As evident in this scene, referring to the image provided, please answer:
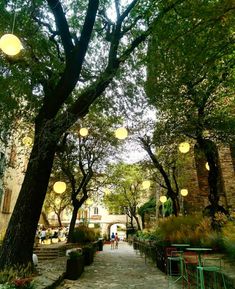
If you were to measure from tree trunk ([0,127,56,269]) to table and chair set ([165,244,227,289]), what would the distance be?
3735 millimetres

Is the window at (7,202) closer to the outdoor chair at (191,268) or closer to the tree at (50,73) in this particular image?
the tree at (50,73)

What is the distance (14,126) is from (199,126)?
6671 millimetres

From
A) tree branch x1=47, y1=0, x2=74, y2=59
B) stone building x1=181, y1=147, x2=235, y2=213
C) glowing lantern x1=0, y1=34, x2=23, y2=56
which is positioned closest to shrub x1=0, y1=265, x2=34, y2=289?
glowing lantern x1=0, y1=34, x2=23, y2=56

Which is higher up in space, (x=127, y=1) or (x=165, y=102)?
(x=127, y=1)

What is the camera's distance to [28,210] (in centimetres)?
704

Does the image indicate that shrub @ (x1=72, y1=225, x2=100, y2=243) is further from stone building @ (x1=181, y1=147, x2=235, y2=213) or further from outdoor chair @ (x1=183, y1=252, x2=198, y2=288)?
outdoor chair @ (x1=183, y1=252, x2=198, y2=288)

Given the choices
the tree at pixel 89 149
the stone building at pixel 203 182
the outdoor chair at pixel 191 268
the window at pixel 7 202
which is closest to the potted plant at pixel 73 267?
the outdoor chair at pixel 191 268

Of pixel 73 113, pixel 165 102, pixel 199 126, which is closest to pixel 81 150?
pixel 165 102

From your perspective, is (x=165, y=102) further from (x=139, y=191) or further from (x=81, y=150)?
(x=139, y=191)

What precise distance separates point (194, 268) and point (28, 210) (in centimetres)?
509

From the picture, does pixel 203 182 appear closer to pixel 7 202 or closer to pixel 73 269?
pixel 73 269

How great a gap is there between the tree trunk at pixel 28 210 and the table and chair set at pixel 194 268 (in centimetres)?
374

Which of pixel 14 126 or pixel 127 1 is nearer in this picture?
pixel 127 1

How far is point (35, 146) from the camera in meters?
7.39
